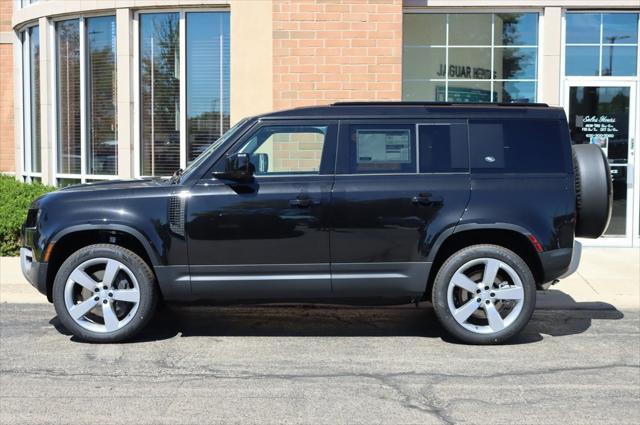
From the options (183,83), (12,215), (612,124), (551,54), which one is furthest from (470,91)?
(12,215)

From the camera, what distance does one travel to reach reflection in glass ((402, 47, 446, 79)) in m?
11.4

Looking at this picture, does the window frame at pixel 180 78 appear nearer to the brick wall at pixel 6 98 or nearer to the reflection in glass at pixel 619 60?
the brick wall at pixel 6 98

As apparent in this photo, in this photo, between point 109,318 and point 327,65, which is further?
point 327,65

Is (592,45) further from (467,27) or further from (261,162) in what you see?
(261,162)

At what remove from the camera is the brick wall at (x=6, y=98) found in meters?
15.1

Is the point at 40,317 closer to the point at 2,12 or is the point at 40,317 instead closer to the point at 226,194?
the point at 226,194

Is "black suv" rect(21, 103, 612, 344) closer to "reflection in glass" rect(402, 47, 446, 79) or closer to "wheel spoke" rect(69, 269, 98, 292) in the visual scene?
"wheel spoke" rect(69, 269, 98, 292)

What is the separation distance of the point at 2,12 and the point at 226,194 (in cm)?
1120

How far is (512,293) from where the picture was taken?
20.3 feet

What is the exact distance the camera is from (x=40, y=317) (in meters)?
7.39

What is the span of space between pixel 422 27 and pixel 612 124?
312 centimetres

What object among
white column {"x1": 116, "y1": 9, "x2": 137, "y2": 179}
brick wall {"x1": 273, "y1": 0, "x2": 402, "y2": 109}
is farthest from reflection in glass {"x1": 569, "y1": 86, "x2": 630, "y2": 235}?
white column {"x1": 116, "y1": 9, "x2": 137, "y2": 179}

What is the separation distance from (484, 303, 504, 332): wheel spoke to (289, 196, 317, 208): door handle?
65.2 inches

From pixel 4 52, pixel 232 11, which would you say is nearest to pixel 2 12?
pixel 4 52
